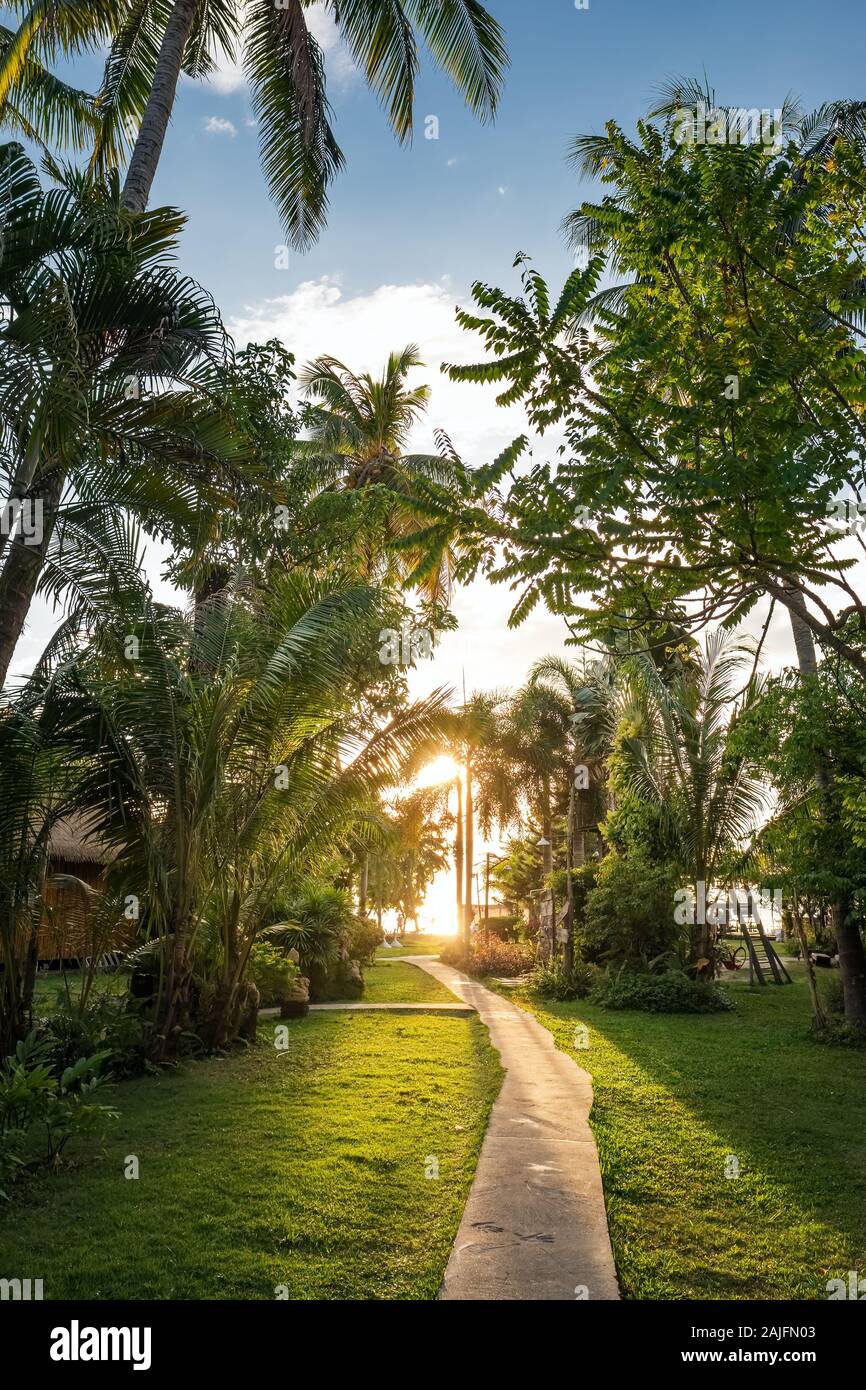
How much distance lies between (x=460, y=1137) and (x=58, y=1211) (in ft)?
9.99

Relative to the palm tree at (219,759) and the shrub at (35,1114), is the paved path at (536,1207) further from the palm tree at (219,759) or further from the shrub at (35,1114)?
the palm tree at (219,759)

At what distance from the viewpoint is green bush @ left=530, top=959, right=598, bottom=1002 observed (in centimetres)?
1691

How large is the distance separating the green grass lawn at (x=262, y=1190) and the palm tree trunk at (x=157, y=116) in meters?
8.49

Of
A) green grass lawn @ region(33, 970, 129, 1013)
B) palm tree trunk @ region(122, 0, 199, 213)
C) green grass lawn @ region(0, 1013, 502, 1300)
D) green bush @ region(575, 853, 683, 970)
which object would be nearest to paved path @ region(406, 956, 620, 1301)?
green grass lawn @ region(0, 1013, 502, 1300)

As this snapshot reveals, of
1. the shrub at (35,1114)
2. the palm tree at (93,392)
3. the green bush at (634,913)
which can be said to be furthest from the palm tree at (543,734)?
the shrub at (35,1114)

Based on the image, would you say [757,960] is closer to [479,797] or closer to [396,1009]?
[479,797]

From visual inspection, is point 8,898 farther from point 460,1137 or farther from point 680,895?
point 680,895

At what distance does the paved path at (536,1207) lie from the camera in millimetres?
3896

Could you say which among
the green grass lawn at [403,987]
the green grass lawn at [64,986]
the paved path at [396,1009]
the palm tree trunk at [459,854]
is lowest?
the green grass lawn at [403,987]

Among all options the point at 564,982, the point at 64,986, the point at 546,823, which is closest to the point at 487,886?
the point at 546,823

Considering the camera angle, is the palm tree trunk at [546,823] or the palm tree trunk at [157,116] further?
the palm tree trunk at [546,823]
